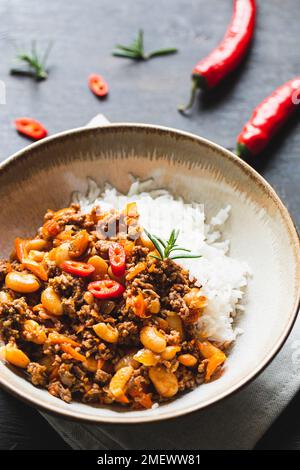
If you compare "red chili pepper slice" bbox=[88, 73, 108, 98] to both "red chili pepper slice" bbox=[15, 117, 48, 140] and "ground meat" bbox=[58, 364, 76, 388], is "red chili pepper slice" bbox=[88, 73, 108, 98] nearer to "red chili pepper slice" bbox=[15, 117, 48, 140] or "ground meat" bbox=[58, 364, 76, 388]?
"red chili pepper slice" bbox=[15, 117, 48, 140]

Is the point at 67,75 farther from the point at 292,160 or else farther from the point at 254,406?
the point at 254,406

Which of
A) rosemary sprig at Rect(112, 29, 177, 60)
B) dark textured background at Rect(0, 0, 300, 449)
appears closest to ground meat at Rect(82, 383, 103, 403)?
dark textured background at Rect(0, 0, 300, 449)

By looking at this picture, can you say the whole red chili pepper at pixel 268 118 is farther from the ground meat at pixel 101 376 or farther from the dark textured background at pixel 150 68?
the ground meat at pixel 101 376

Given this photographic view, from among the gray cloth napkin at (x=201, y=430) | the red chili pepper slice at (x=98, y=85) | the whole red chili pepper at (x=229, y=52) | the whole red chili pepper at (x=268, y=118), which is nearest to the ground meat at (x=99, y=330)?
the gray cloth napkin at (x=201, y=430)

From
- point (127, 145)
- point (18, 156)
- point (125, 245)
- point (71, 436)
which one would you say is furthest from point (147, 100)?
point (71, 436)

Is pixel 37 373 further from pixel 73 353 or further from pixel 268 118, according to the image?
pixel 268 118

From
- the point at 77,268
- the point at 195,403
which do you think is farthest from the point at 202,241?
the point at 195,403
